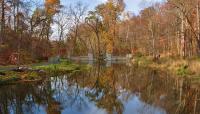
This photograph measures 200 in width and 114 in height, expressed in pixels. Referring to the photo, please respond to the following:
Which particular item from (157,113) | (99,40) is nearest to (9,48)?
(157,113)

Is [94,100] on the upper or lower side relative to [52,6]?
lower

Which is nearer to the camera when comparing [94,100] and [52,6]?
[94,100]

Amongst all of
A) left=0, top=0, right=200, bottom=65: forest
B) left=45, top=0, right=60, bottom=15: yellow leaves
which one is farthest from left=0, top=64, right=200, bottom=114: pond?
left=45, top=0, right=60, bottom=15: yellow leaves

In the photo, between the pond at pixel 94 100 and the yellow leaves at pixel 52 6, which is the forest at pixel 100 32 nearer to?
the yellow leaves at pixel 52 6

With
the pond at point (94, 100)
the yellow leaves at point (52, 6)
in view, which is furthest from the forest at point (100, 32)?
the pond at point (94, 100)

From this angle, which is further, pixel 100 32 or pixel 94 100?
pixel 100 32

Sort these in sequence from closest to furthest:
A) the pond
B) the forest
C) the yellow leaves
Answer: the pond, the forest, the yellow leaves

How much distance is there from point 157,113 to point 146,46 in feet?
187

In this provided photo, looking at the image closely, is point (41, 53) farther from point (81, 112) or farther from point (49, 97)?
point (81, 112)

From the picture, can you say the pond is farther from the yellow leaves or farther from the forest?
the yellow leaves

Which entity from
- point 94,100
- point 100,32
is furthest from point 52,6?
point 94,100

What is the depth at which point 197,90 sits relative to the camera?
2019 centimetres

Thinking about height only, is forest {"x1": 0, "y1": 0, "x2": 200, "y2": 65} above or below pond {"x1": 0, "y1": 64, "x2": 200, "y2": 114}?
above

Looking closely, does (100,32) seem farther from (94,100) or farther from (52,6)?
(94,100)
